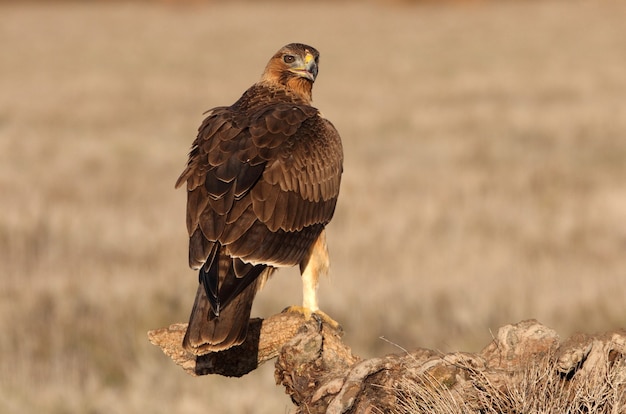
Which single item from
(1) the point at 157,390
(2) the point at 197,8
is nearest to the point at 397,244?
(1) the point at 157,390

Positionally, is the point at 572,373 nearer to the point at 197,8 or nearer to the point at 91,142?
the point at 91,142

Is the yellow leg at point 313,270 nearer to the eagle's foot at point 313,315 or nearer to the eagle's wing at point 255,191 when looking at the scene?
the eagle's foot at point 313,315

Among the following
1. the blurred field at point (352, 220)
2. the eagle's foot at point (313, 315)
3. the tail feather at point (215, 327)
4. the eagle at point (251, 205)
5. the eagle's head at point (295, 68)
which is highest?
the eagle's head at point (295, 68)

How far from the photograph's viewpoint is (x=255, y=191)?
15.1ft

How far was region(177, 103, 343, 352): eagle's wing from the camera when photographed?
4371 millimetres

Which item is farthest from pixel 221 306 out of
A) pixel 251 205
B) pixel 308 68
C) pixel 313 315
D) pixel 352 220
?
pixel 352 220

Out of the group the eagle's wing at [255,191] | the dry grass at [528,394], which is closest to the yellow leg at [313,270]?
the eagle's wing at [255,191]

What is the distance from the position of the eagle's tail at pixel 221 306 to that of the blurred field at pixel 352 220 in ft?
9.67

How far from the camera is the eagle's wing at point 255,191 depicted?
4371mm

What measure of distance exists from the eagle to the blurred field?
2.57 meters

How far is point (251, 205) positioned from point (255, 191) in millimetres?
79

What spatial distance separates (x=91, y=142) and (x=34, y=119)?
4042mm

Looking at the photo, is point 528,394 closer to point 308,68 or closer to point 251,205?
point 251,205

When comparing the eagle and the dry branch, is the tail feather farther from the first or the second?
the dry branch
